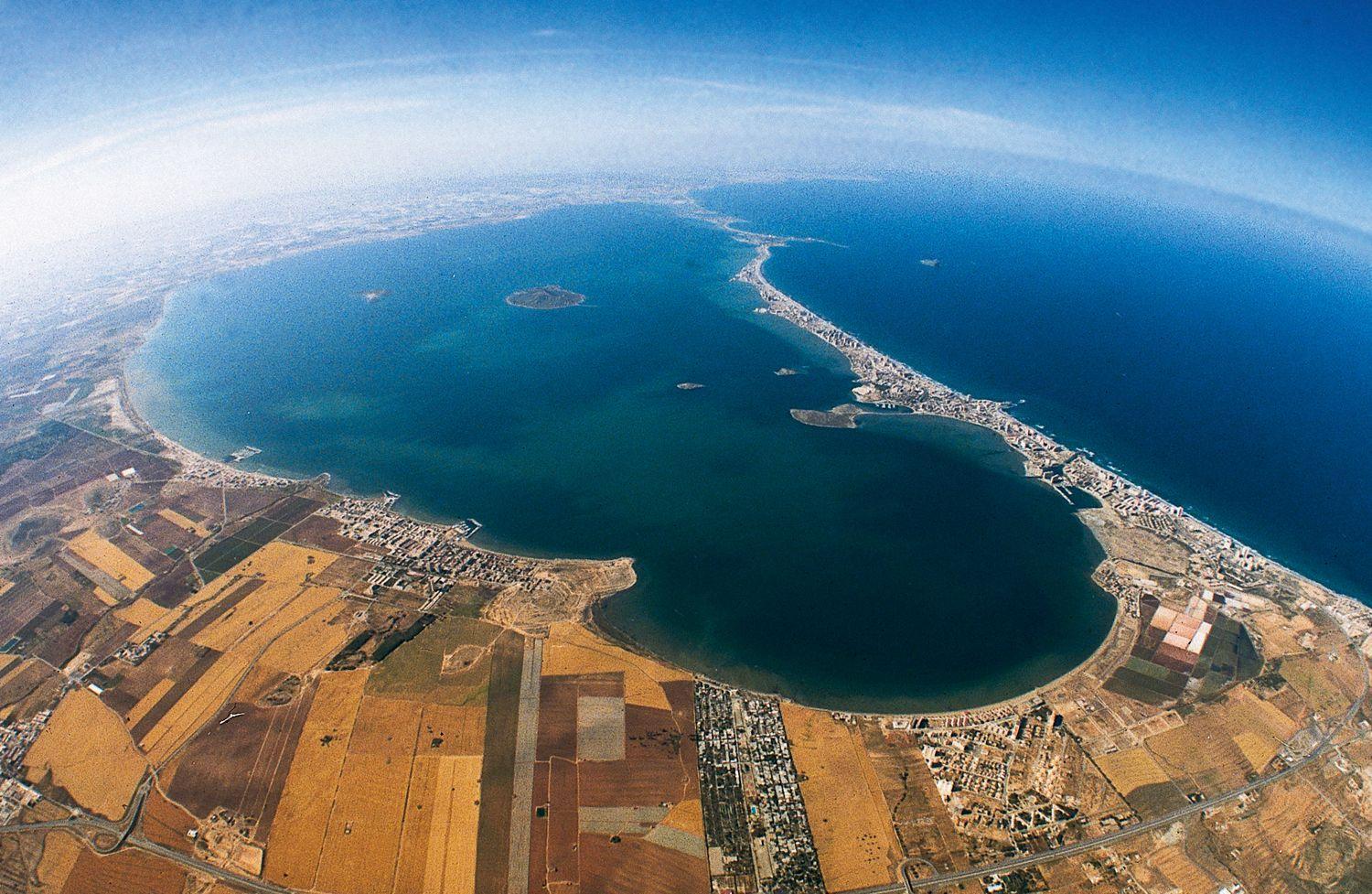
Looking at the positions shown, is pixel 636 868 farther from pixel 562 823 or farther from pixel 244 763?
pixel 244 763

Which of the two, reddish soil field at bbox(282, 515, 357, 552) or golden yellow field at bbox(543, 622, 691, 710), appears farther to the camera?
reddish soil field at bbox(282, 515, 357, 552)

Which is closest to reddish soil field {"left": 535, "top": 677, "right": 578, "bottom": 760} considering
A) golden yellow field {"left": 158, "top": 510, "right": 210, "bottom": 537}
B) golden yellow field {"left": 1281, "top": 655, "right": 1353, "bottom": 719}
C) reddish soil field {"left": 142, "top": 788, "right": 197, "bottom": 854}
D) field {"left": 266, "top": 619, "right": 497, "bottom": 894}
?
field {"left": 266, "top": 619, "right": 497, "bottom": 894}

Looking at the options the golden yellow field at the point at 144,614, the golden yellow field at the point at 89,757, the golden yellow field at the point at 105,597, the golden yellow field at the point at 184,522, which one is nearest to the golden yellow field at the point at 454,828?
the golden yellow field at the point at 89,757

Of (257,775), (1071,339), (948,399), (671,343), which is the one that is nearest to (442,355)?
(671,343)

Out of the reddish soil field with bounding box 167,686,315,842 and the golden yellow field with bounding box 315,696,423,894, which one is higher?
the golden yellow field with bounding box 315,696,423,894

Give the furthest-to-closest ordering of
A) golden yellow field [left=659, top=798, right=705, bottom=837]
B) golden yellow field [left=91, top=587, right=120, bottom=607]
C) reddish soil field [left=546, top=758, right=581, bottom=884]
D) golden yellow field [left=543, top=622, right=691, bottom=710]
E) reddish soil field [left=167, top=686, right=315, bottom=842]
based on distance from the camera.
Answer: golden yellow field [left=91, top=587, right=120, bottom=607] → golden yellow field [left=543, top=622, right=691, bottom=710] → reddish soil field [left=167, top=686, right=315, bottom=842] → golden yellow field [left=659, top=798, right=705, bottom=837] → reddish soil field [left=546, top=758, right=581, bottom=884]

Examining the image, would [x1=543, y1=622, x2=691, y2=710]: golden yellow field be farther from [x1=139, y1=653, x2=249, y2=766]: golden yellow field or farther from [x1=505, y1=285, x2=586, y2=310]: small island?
[x1=505, y1=285, x2=586, y2=310]: small island
